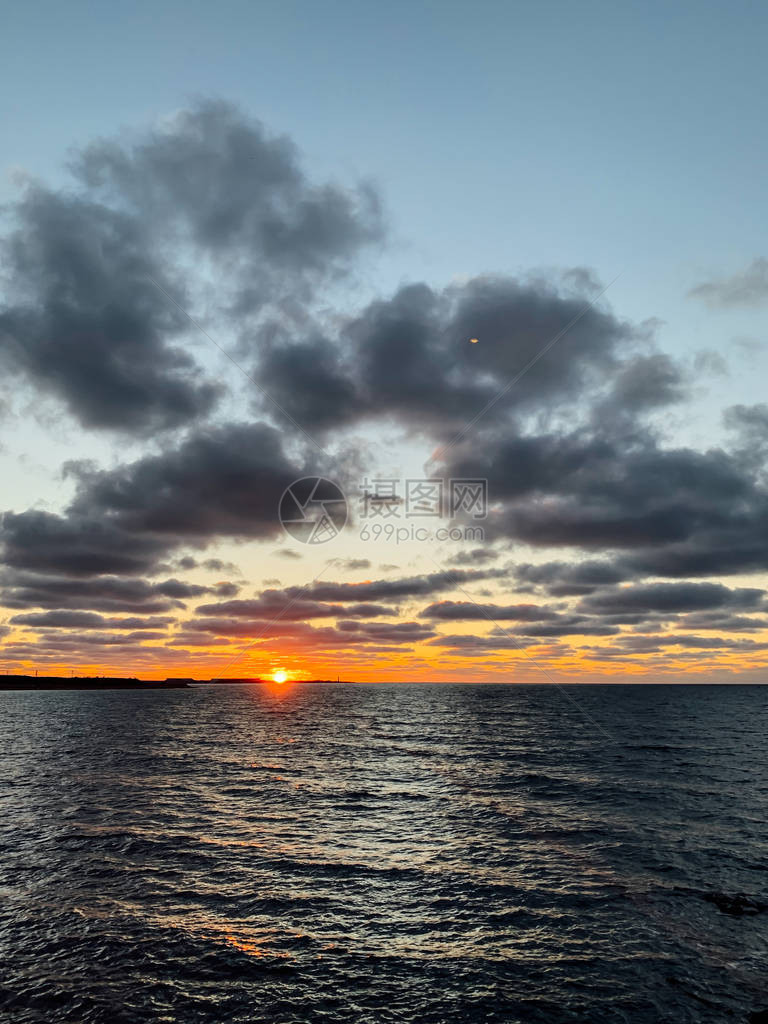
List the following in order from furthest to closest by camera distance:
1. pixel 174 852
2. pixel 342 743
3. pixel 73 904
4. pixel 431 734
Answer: pixel 431 734
pixel 342 743
pixel 174 852
pixel 73 904

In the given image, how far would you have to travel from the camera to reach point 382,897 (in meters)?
26.9

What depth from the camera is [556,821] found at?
39812 mm

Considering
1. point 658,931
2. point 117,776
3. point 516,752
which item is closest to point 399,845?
point 658,931

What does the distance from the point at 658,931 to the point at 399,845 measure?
14728 millimetres

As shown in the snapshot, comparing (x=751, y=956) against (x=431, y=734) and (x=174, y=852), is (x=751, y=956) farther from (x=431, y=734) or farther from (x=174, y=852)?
(x=431, y=734)

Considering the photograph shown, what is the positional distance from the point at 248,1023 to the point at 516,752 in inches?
2499

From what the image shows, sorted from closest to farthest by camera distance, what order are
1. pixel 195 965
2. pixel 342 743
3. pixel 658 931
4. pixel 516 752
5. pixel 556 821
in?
pixel 195 965 < pixel 658 931 < pixel 556 821 < pixel 516 752 < pixel 342 743

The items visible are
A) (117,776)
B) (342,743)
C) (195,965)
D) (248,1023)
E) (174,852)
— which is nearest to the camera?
(248,1023)

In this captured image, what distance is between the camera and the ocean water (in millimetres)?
19047

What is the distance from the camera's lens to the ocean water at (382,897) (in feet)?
62.5

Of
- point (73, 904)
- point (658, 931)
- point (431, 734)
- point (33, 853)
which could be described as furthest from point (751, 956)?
point (431, 734)

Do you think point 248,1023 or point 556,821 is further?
point 556,821

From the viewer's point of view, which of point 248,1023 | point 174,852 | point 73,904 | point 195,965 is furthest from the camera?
point 174,852

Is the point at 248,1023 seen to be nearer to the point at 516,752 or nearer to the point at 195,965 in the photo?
the point at 195,965
